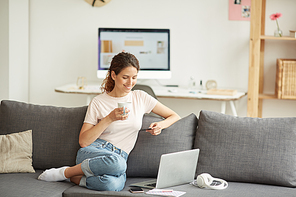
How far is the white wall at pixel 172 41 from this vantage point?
395 cm

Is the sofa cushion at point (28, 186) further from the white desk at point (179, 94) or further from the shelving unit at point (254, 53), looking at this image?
the shelving unit at point (254, 53)

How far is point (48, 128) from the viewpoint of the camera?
238 cm

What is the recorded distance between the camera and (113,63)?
225 centimetres

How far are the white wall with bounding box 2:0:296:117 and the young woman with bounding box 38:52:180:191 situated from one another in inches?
72.9

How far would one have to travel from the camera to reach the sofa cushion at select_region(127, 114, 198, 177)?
2.23 meters

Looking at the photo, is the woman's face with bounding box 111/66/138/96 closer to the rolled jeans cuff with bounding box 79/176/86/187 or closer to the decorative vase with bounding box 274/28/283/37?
the rolled jeans cuff with bounding box 79/176/86/187

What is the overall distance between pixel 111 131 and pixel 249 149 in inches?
31.8

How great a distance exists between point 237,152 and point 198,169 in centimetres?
25

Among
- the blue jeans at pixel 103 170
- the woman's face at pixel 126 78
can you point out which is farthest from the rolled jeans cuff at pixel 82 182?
the woman's face at pixel 126 78

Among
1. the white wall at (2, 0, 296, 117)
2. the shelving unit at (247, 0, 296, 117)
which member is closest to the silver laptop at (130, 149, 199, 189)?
the shelving unit at (247, 0, 296, 117)

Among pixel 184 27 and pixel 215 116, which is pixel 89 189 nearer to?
pixel 215 116

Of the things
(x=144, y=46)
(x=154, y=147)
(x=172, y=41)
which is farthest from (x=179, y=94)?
(x=154, y=147)

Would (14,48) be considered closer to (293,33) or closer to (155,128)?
(155,128)

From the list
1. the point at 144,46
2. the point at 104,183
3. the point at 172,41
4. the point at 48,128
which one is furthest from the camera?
the point at 172,41
